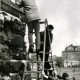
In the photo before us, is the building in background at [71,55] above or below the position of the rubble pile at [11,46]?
above

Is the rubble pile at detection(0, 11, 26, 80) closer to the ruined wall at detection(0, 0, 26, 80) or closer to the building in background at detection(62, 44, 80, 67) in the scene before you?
the ruined wall at detection(0, 0, 26, 80)

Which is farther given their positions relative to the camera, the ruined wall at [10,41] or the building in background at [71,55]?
the building in background at [71,55]

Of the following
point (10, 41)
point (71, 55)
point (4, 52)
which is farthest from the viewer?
point (71, 55)

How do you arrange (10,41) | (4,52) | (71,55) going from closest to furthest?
(4,52) → (10,41) → (71,55)

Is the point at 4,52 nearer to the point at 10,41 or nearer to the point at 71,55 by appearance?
the point at 10,41

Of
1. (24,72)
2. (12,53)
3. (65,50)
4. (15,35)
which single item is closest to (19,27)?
(15,35)

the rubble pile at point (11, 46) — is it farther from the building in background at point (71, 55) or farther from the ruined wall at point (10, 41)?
the building in background at point (71, 55)

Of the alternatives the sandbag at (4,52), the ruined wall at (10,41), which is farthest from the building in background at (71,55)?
the sandbag at (4,52)

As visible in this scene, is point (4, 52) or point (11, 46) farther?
point (11, 46)

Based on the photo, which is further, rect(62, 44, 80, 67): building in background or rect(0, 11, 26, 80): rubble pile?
rect(62, 44, 80, 67): building in background

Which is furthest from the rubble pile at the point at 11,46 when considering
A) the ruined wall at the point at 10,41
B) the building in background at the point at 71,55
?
the building in background at the point at 71,55

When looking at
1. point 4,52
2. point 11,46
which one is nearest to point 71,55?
point 11,46

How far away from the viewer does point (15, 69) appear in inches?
170

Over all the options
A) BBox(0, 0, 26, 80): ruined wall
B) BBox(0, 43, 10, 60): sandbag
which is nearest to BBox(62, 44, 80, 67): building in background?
BBox(0, 0, 26, 80): ruined wall
